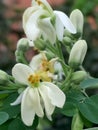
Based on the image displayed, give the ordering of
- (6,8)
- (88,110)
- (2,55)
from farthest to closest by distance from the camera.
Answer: (6,8) → (2,55) → (88,110)

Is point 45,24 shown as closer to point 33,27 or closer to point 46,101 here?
point 33,27

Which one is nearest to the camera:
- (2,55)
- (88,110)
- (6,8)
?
(88,110)

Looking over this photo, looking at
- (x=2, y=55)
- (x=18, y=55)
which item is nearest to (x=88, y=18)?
(x=2, y=55)

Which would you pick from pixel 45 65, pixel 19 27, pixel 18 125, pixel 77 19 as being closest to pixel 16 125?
pixel 18 125

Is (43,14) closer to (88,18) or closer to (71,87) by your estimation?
(71,87)

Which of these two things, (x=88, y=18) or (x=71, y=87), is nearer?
(x=71, y=87)

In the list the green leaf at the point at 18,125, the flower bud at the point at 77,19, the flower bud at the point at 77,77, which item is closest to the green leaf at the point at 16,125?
the green leaf at the point at 18,125
